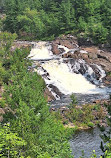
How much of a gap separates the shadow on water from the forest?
3310 millimetres

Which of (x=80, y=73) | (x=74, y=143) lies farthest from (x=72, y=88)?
(x=74, y=143)

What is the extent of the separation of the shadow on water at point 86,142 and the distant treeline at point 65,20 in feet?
134

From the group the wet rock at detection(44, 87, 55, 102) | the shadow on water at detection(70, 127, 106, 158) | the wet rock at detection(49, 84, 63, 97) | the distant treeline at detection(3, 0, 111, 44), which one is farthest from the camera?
the distant treeline at detection(3, 0, 111, 44)

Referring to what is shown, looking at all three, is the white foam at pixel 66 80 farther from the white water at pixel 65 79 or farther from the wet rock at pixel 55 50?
the wet rock at pixel 55 50

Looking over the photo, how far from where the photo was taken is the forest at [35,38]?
63.4 ft

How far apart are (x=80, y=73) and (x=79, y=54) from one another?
546 cm

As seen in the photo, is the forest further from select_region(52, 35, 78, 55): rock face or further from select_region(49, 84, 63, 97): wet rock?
select_region(49, 84, 63, 97): wet rock

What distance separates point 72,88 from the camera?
53656 mm

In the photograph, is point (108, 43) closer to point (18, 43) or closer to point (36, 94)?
point (18, 43)

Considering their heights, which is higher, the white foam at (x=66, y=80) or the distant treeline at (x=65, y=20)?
the distant treeline at (x=65, y=20)

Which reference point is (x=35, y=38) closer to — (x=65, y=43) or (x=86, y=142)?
(x=65, y=43)

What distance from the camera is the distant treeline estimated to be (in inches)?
3036

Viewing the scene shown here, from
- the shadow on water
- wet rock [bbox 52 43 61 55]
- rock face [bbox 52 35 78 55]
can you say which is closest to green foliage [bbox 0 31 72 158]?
the shadow on water

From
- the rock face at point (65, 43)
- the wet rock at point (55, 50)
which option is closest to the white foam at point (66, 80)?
the wet rock at point (55, 50)
